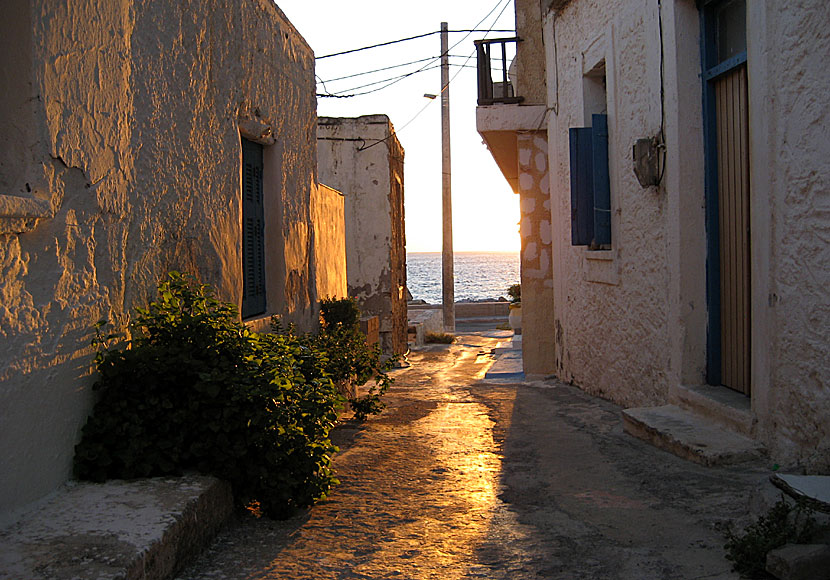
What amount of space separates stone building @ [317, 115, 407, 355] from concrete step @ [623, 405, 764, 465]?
10.2 meters

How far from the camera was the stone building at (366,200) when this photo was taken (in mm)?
15195

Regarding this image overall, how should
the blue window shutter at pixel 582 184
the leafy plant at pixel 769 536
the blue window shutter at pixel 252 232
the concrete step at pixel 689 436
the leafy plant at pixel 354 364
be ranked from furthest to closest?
1. the blue window shutter at pixel 582 184
2. the leafy plant at pixel 354 364
3. the blue window shutter at pixel 252 232
4. the concrete step at pixel 689 436
5. the leafy plant at pixel 769 536

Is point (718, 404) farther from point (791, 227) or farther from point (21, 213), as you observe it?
point (21, 213)

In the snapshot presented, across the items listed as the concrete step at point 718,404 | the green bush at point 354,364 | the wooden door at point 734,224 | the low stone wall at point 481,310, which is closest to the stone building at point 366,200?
the green bush at point 354,364

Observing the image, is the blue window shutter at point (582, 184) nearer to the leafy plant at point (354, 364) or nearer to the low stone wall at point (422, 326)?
the leafy plant at point (354, 364)

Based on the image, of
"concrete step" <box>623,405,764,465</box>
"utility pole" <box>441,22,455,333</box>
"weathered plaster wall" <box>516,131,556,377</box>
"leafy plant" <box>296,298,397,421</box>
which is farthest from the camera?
"utility pole" <box>441,22,455,333</box>

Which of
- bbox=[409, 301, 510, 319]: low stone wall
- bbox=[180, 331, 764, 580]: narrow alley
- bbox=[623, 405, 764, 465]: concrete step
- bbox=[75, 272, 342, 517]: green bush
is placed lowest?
bbox=[409, 301, 510, 319]: low stone wall

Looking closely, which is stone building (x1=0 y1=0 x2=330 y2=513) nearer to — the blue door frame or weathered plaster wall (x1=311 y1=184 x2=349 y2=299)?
weathered plaster wall (x1=311 y1=184 x2=349 y2=299)

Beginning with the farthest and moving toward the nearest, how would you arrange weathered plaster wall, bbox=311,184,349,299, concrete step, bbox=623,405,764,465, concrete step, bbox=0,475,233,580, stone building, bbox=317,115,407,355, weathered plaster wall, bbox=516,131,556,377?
stone building, bbox=317,115,407,355 < weathered plaster wall, bbox=516,131,556,377 < weathered plaster wall, bbox=311,184,349,299 < concrete step, bbox=623,405,764,465 < concrete step, bbox=0,475,233,580

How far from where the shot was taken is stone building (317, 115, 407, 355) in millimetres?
15195

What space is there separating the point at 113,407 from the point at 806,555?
9.13 ft

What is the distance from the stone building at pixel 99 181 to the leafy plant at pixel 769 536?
8.65 ft

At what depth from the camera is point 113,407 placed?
341 cm

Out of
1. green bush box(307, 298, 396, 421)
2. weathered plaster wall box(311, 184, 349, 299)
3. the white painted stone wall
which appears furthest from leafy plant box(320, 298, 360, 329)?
the white painted stone wall
